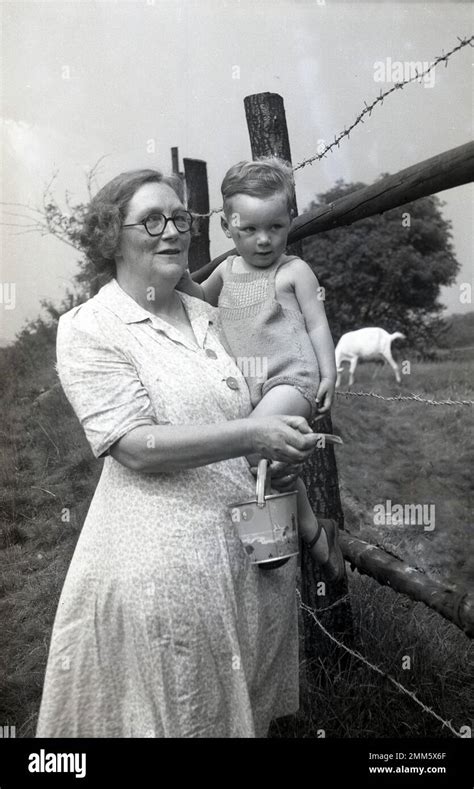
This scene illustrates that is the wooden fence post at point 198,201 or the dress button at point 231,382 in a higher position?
the wooden fence post at point 198,201

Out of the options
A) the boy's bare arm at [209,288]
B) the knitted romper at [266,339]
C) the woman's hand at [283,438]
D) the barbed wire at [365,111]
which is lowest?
the woman's hand at [283,438]

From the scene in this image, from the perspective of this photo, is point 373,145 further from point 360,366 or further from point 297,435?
point 360,366

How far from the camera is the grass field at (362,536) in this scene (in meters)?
2.76

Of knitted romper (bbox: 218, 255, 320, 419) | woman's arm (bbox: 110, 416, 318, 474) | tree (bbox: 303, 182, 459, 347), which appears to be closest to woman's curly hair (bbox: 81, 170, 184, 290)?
knitted romper (bbox: 218, 255, 320, 419)

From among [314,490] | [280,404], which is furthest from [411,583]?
[280,404]

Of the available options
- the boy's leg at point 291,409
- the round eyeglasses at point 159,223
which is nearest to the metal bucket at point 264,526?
the boy's leg at point 291,409

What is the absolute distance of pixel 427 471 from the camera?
22.5ft

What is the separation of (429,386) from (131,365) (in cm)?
692

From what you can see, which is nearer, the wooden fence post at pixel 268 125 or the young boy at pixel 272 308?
the young boy at pixel 272 308

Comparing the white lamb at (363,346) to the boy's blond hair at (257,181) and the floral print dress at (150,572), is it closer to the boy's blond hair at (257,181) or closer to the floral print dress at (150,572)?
the boy's blond hair at (257,181)

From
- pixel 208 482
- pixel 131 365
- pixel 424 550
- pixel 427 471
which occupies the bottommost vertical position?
pixel 424 550

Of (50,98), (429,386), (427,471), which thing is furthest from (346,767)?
(429,386)

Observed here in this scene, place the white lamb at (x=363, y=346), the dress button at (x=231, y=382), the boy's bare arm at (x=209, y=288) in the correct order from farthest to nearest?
the white lamb at (x=363, y=346) → the boy's bare arm at (x=209, y=288) → the dress button at (x=231, y=382)

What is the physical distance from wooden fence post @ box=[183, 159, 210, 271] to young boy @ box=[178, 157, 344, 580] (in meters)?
1.52
